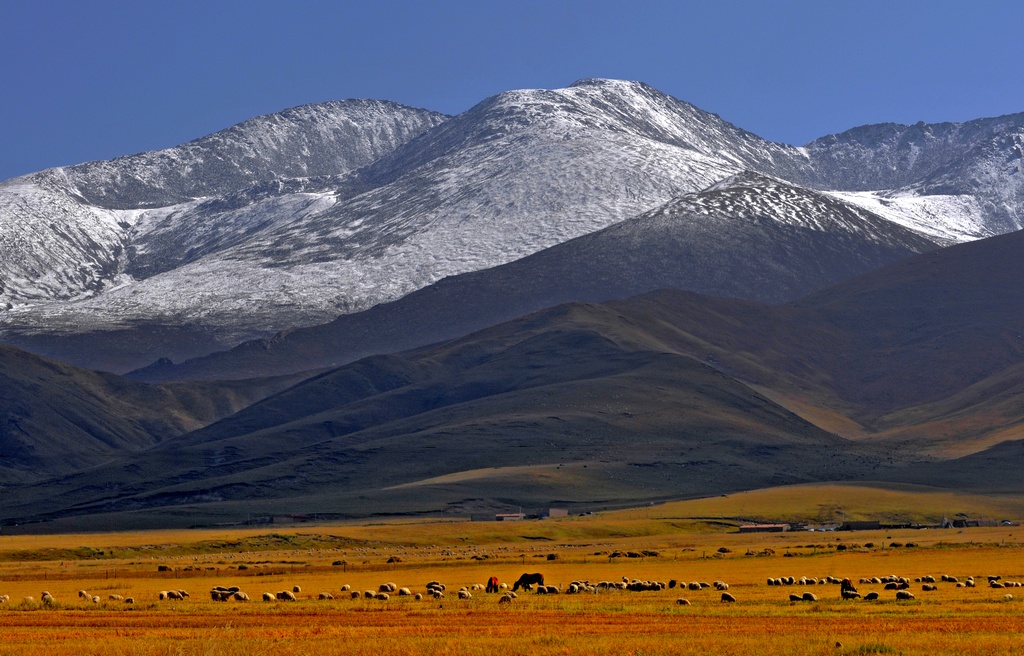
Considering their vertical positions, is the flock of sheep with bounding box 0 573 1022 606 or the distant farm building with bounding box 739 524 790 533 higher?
the distant farm building with bounding box 739 524 790 533

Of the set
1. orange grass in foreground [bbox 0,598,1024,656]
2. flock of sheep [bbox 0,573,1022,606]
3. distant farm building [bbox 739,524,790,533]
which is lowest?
orange grass in foreground [bbox 0,598,1024,656]

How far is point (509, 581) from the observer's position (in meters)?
77.2

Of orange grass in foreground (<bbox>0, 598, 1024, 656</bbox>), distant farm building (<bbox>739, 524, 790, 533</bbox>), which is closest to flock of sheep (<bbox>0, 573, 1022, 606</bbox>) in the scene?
orange grass in foreground (<bbox>0, 598, 1024, 656</bbox>)

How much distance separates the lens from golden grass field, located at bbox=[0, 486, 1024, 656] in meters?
40.3

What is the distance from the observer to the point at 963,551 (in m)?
103

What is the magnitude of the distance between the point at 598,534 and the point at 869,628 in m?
105

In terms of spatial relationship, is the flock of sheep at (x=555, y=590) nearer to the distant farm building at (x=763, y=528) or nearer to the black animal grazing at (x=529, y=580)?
the black animal grazing at (x=529, y=580)

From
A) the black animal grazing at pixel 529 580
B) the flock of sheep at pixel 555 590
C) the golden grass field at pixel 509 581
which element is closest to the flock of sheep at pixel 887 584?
the flock of sheep at pixel 555 590

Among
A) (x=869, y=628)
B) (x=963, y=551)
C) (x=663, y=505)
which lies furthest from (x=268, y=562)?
(x=663, y=505)

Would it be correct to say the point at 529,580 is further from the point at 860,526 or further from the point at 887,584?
the point at 860,526

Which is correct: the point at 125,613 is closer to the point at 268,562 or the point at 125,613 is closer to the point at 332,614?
the point at 332,614

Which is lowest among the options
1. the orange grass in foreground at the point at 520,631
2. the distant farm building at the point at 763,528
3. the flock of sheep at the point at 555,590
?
the orange grass in foreground at the point at 520,631

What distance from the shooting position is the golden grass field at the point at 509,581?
40.3 meters

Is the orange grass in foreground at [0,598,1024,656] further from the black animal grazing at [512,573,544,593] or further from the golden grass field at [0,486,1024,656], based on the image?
the black animal grazing at [512,573,544,593]
